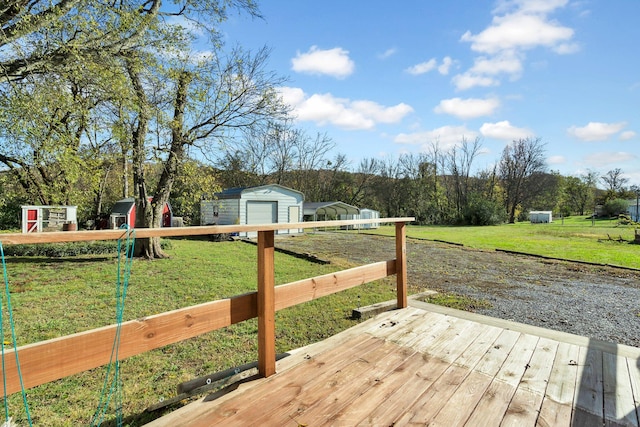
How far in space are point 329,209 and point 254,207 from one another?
31.8 ft

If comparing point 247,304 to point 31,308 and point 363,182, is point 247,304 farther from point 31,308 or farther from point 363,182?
point 363,182

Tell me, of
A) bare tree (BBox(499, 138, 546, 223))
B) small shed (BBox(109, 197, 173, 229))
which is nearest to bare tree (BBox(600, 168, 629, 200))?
bare tree (BBox(499, 138, 546, 223))

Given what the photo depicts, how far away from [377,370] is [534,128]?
42.7 m

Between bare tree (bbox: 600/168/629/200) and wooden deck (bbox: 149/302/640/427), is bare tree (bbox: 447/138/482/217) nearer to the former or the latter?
bare tree (bbox: 600/168/629/200)

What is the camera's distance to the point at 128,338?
5.23ft

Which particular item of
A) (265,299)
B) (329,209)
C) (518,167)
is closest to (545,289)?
(265,299)

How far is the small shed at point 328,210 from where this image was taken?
1018 inches

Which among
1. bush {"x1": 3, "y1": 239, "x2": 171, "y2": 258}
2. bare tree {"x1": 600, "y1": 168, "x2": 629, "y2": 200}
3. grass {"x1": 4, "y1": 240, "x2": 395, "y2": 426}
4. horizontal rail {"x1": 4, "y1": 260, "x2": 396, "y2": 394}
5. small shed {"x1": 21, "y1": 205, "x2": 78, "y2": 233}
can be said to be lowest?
grass {"x1": 4, "y1": 240, "x2": 395, "y2": 426}

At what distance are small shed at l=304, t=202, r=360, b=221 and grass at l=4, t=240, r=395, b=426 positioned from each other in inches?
641

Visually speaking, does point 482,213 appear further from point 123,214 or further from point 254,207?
point 123,214

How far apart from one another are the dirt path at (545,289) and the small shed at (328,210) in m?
15.3

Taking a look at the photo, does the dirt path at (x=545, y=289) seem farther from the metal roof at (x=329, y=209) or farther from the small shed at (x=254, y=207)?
the metal roof at (x=329, y=209)

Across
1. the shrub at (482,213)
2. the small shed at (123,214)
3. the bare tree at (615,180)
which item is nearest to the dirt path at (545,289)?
the small shed at (123,214)

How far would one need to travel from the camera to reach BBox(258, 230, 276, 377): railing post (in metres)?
2.14
